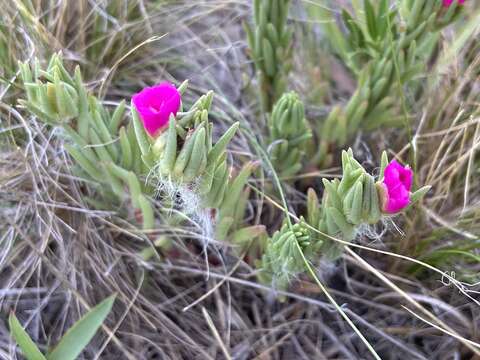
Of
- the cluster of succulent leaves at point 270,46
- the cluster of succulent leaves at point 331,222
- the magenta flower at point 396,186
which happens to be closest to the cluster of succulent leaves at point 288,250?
the cluster of succulent leaves at point 331,222

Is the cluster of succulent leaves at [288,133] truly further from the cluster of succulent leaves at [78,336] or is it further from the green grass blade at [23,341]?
the green grass blade at [23,341]

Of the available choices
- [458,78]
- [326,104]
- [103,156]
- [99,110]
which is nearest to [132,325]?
[103,156]

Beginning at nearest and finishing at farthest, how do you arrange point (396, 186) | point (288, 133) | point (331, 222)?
point (396, 186) → point (331, 222) → point (288, 133)

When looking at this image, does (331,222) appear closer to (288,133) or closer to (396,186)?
(396,186)

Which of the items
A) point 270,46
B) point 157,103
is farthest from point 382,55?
point 157,103

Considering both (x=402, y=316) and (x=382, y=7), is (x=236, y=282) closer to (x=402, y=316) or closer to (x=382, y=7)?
(x=402, y=316)
